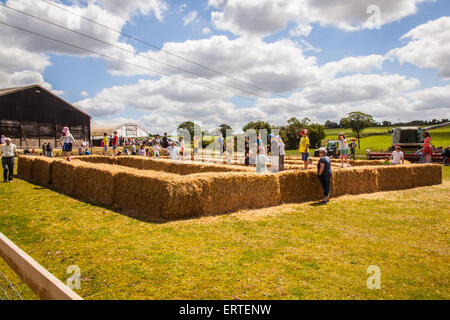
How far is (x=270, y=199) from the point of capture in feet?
35.3

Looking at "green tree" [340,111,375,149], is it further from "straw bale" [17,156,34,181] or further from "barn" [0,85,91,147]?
"straw bale" [17,156,34,181]

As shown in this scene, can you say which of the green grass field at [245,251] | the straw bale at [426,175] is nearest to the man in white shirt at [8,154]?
the green grass field at [245,251]

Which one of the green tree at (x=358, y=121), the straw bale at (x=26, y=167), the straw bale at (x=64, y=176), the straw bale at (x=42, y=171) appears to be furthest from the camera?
the green tree at (x=358, y=121)

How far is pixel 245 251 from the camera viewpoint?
5.93m

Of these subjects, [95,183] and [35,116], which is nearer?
[95,183]

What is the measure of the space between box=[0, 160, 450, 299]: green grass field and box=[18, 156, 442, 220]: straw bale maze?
646 mm

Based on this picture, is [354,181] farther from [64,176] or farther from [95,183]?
[64,176]

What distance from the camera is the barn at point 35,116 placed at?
40.9m

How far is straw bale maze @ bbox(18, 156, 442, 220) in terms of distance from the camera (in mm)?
8859

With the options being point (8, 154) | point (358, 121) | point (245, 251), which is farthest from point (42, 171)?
point (358, 121)

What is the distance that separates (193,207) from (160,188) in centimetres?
122

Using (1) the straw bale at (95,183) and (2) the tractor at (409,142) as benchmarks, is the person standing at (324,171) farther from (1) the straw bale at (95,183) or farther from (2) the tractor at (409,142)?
(2) the tractor at (409,142)

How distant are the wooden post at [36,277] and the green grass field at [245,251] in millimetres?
1200

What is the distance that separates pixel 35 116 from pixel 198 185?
4610 cm
